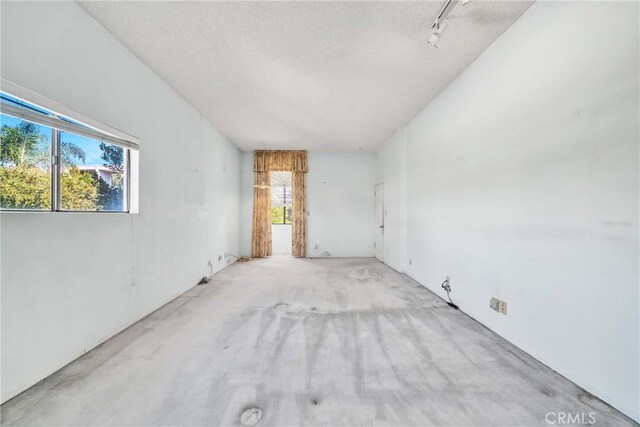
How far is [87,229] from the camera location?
2029 mm

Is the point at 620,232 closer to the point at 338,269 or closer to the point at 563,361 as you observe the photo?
the point at 563,361

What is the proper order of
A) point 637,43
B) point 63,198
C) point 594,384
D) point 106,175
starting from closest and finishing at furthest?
point 637,43, point 594,384, point 63,198, point 106,175

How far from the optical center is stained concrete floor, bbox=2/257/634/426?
1.40 metres

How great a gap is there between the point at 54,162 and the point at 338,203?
18.4ft

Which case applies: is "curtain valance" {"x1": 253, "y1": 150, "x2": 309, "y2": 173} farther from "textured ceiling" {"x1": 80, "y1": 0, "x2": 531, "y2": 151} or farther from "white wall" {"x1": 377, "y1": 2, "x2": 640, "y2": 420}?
"white wall" {"x1": 377, "y1": 2, "x2": 640, "y2": 420}

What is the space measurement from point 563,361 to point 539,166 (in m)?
1.53

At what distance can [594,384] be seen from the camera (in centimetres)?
156

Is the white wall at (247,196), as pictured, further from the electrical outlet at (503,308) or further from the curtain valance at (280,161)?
the electrical outlet at (503,308)

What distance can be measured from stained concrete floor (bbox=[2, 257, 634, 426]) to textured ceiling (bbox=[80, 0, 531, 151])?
2918 mm

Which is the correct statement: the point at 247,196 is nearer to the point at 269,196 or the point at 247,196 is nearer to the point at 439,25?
the point at 269,196

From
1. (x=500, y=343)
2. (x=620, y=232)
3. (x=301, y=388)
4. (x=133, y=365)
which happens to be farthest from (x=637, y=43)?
(x=133, y=365)

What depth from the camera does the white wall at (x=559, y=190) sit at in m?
1.43

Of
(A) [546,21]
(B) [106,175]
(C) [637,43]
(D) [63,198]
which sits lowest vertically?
(D) [63,198]

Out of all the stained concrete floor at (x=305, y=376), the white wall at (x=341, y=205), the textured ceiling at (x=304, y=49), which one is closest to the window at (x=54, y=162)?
the textured ceiling at (x=304, y=49)
